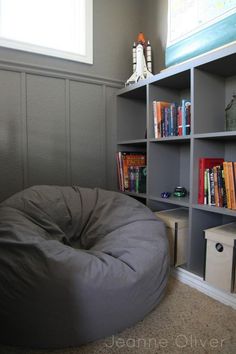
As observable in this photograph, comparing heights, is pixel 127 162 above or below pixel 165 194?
above

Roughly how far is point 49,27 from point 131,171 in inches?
54.3

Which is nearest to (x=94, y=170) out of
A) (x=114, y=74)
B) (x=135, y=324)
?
(x=114, y=74)

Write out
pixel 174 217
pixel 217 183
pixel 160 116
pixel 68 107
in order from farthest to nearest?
pixel 68 107 → pixel 160 116 → pixel 174 217 → pixel 217 183

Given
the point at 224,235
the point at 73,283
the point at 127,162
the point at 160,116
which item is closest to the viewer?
the point at 73,283

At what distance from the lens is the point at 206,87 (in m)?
1.51

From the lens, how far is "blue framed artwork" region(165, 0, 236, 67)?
1.40 metres

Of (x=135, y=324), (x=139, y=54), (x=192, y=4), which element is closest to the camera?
(x=135, y=324)

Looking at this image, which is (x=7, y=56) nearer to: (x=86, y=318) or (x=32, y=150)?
(x=32, y=150)

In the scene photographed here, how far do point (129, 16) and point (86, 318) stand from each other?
2.49m

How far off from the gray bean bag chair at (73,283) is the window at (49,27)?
136cm

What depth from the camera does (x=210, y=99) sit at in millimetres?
1532

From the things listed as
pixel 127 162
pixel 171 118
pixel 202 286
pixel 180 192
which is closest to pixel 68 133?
pixel 127 162

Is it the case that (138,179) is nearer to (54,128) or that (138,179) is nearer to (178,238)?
(178,238)

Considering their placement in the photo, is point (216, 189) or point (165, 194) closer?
point (216, 189)
